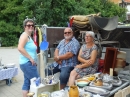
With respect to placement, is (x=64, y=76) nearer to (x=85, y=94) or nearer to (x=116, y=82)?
(x=116, y=82)

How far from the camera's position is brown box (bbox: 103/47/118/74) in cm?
386

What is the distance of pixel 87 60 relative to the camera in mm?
3717

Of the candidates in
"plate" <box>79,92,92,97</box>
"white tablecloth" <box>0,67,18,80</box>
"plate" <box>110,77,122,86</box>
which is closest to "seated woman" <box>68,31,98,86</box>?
"plate" <box>110,77,122,86</box>

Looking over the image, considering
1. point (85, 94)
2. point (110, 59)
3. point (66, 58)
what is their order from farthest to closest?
point (110, 59) → point (66, 58) → point (85, 94)

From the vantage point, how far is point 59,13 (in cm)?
846

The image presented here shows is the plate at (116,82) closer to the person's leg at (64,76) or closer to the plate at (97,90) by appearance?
the plate at (97,90)

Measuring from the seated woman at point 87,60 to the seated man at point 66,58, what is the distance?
0.15 metres

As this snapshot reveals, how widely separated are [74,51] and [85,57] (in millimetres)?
252

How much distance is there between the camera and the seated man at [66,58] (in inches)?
148

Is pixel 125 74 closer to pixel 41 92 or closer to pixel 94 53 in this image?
pixel 94 53

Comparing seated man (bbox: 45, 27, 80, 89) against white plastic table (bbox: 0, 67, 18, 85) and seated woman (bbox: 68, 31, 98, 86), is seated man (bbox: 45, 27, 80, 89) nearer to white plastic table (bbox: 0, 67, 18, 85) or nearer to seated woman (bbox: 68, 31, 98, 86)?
seated woman (bbox: 68, 31, 98, 86)

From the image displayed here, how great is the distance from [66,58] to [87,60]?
1.33ft

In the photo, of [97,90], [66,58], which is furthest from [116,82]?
[66,58]

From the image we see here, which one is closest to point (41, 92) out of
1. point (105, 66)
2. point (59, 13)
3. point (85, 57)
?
point (85, 57)
